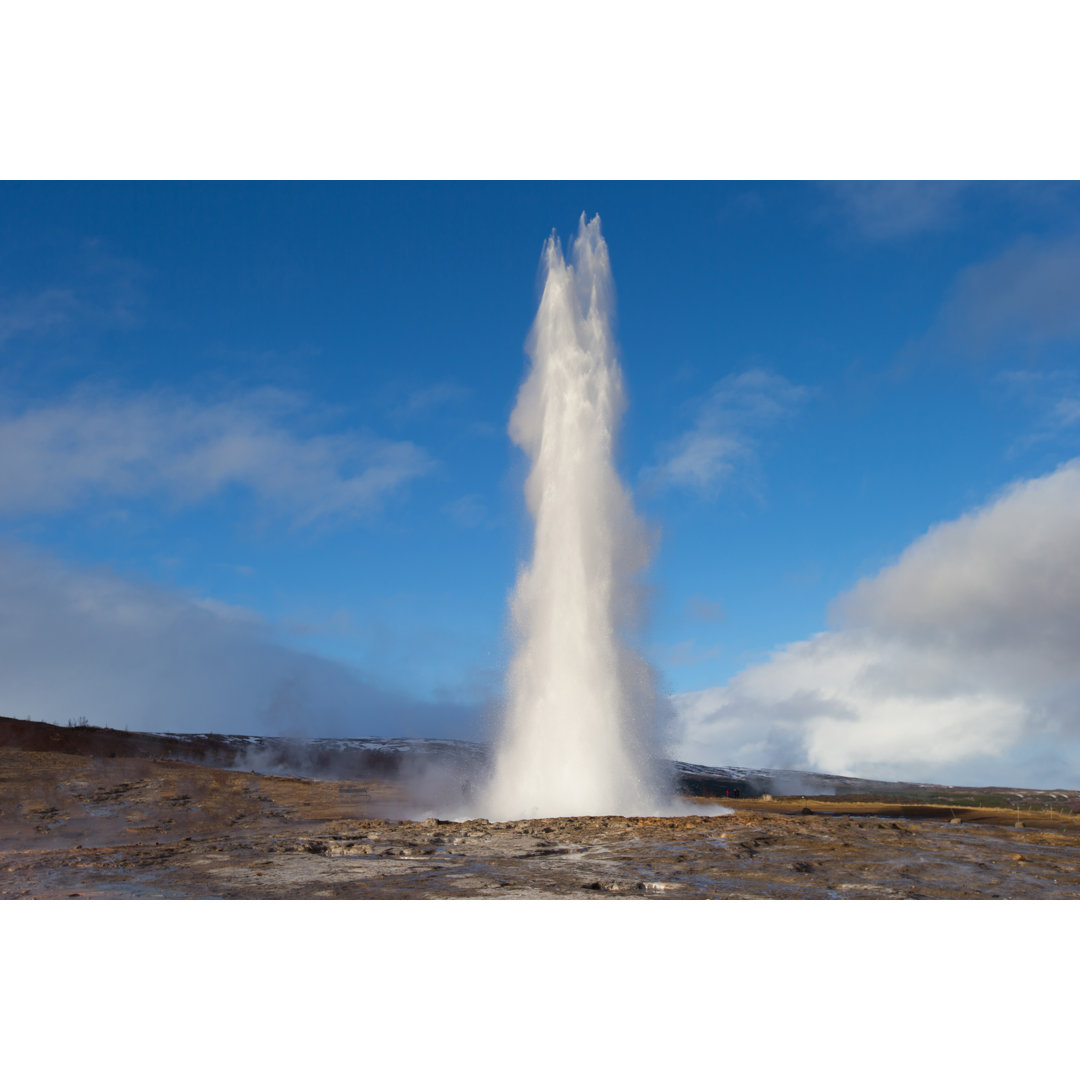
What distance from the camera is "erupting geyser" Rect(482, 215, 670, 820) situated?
16.6m

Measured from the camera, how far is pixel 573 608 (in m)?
17.6

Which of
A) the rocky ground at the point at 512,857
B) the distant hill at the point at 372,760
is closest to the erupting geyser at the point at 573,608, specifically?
the rocky ground at the point at 512,857

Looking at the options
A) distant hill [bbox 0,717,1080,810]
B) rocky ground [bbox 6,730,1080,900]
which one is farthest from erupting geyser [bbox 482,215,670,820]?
distant hill [bbox 0,717,1080,810]

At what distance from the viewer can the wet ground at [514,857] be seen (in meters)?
8.23

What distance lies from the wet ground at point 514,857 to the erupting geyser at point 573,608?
104 inches

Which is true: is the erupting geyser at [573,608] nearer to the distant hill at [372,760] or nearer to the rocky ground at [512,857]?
the rocky ground at [512,857]

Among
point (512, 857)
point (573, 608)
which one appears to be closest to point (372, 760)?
point (573, 608)

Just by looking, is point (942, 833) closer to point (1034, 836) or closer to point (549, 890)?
point (1034, 836)

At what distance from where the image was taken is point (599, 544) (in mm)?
18156

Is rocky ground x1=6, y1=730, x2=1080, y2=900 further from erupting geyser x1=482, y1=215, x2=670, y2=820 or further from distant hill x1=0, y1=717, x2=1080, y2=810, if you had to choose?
distant hill x1=0, y1=717, x2=1080, y2=810

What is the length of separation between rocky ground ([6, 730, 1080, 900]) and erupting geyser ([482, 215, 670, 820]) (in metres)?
2.64

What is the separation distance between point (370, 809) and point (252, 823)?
4.13 meters

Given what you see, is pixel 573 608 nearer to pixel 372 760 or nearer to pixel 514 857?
pixel 514 857

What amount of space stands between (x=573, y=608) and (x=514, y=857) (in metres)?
7.84
